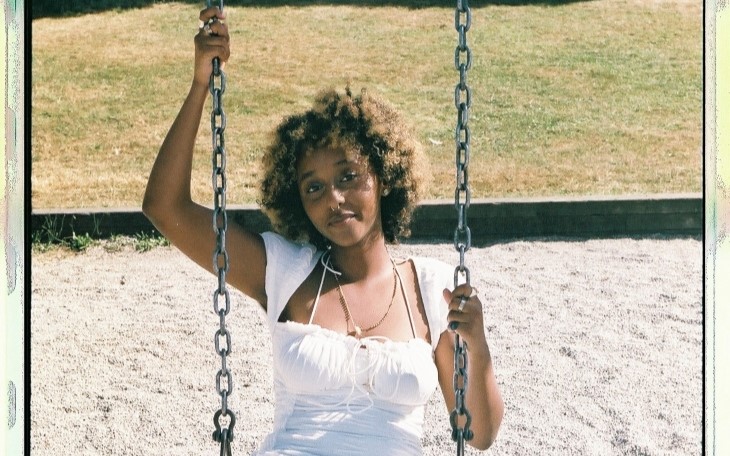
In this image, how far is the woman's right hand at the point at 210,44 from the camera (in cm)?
258

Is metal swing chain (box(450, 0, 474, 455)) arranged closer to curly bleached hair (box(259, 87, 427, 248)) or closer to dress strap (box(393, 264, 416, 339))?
dress strap (box(393, 264, 416, 339))

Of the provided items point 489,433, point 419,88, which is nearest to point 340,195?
point 489,433

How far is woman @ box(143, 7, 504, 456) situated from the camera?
2502 millimetres

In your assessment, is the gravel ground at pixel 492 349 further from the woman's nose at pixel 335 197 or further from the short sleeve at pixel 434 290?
the woman's nose at pixel 335 197

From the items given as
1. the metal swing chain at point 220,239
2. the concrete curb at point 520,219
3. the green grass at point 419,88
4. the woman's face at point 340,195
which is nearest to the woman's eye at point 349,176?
the woman's face at point 340,195

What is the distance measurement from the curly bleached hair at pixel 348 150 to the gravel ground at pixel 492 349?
5.57 feet

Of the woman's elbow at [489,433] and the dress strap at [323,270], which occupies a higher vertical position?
the dress strap at [323,270]

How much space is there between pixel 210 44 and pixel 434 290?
76 cm

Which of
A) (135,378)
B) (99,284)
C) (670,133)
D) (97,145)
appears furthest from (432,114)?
(135,378)

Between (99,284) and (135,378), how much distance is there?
156 centimetres

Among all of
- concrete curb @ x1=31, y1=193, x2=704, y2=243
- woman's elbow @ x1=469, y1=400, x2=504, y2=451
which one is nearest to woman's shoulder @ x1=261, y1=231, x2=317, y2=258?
woman's elbow @ x1=469, y1=400, x2=504, y2=451

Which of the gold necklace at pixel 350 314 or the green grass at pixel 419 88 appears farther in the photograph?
the green grass at pixel 419 88

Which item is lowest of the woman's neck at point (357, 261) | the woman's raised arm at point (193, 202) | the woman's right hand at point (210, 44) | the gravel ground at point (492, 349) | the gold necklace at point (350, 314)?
the gravel ground at point (492, 349)

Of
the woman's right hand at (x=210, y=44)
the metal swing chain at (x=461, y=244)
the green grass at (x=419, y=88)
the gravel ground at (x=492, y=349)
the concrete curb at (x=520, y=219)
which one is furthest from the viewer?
the green grass at (x=419, y=88)
